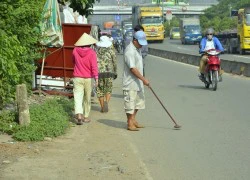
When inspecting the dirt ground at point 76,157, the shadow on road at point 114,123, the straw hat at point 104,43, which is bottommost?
the shadow on road at point 114,123

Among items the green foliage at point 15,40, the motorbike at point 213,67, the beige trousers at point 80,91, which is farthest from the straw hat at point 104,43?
the motorbike at point 213,67

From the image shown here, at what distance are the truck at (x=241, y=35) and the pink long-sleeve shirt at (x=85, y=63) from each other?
2617 cm

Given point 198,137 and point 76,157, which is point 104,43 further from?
point 76,157

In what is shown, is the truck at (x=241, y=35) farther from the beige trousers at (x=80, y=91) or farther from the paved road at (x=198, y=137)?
the beige trousers at (x=80, y=91)

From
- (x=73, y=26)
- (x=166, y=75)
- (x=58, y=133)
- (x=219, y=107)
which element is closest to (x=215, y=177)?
(x=58, y=133)

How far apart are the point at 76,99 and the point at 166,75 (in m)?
12.4

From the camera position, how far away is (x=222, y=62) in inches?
933

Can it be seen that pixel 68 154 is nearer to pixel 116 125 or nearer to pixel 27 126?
pixel 27 126

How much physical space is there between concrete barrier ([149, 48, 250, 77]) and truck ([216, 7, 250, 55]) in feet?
16.0

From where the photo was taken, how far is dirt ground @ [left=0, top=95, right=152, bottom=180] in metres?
6.36

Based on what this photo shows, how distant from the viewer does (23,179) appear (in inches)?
237

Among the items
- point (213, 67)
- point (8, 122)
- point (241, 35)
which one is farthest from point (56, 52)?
point (241, 35)

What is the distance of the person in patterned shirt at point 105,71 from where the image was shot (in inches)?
468

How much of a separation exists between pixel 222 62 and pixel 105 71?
12.6m
